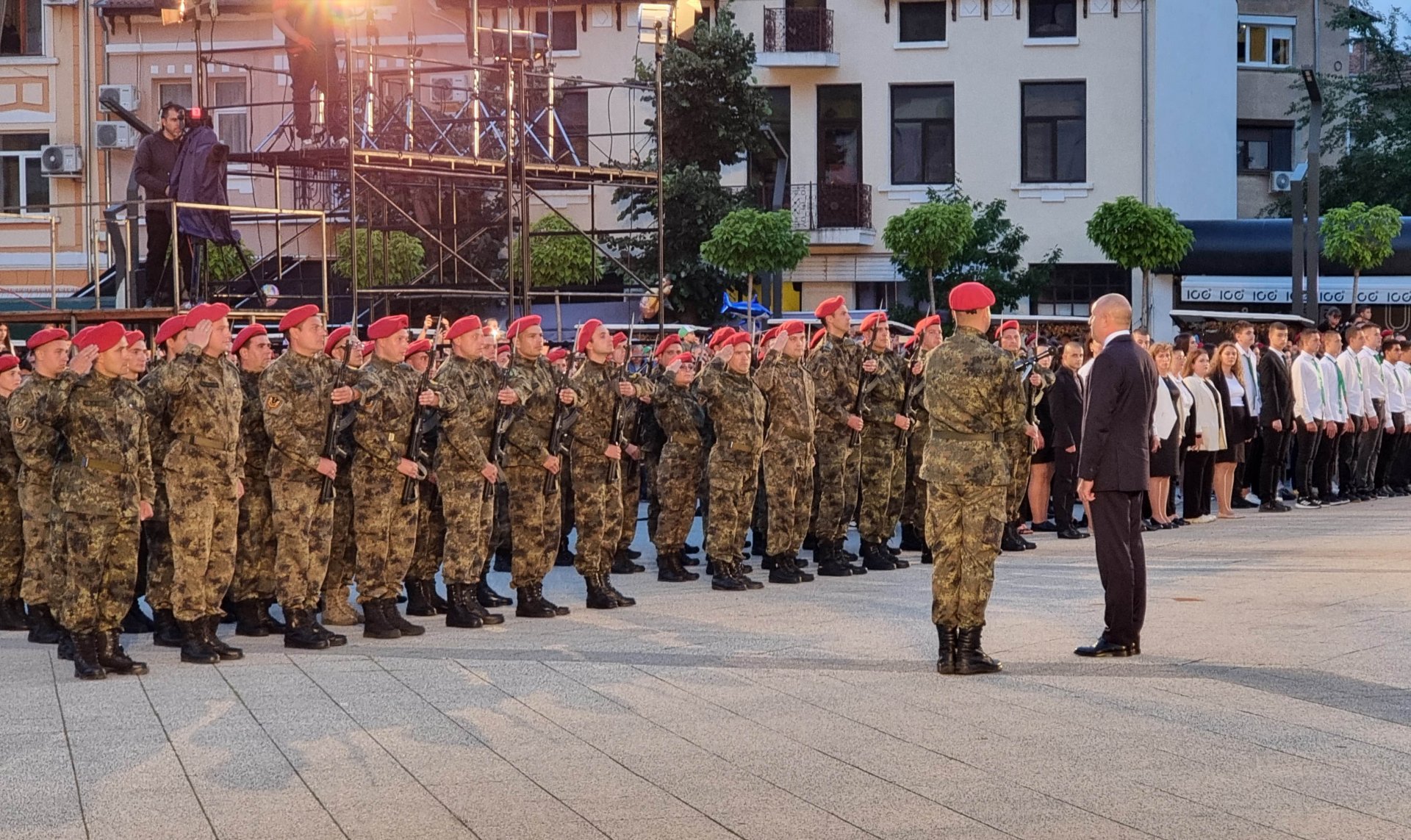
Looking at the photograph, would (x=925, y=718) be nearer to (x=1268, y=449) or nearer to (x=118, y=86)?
(x=1268, y=449)

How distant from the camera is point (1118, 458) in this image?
1077 centimetres

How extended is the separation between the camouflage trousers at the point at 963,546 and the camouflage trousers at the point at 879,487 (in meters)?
5.32

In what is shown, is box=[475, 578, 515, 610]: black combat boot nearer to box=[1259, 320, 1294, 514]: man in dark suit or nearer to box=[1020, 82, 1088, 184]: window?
box=[1259, 320, 1294, 514]: man in dark suit

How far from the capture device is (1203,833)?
675 centimetres

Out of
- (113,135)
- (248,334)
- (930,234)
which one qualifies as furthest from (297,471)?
(113,135)

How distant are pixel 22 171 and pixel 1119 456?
30194 millimetres

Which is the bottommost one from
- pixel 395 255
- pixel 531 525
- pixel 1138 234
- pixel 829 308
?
pixel 531 525

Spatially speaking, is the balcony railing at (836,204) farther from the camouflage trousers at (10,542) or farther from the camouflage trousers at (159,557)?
the camouflage trousers at (159,557)

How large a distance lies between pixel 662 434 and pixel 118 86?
72.4 feet

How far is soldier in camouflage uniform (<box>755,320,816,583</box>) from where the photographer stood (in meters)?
14.6

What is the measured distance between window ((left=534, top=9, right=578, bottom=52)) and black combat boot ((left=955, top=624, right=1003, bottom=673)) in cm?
2973

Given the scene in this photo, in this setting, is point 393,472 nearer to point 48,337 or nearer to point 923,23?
point 48,337

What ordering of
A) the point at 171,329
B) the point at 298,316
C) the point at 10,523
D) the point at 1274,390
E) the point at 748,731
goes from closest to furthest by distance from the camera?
the point at 748,731 → the point at 298,316 → the point at 171,329 → the point at 10,523 → the point at 1274,390

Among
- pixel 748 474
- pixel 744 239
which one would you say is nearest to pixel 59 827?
pixel 748 474
